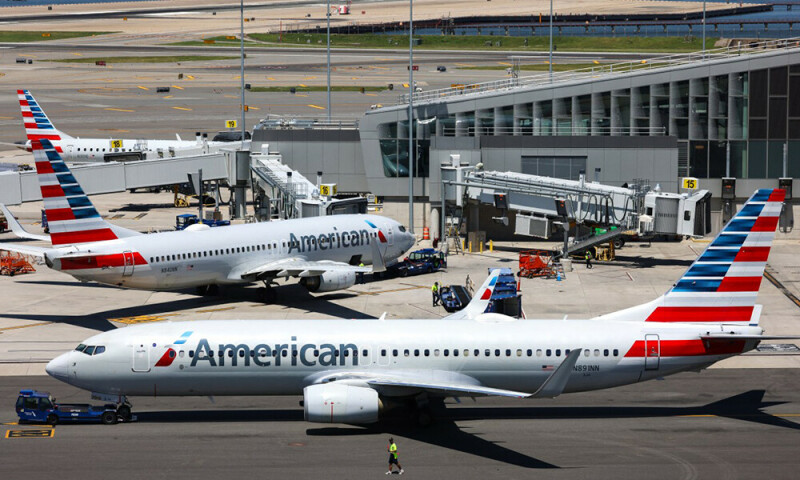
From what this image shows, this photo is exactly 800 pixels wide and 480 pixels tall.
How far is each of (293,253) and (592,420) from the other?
93.5 ft

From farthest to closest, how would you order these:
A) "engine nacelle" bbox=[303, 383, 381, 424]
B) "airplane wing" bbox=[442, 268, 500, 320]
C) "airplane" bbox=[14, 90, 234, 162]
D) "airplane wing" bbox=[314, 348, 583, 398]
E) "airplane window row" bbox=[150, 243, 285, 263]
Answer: "airplane" bbox=[14, 90, 234, 162]
"airplane window row" bbox=[150, 243, 285, 263]
"airplane wing" bbox=[442, 268, 500, 320]
"engine nacelle" bbox=[303, 383, 381, 424]
"airplane wing" bbox=[314, 348, 583, 398]

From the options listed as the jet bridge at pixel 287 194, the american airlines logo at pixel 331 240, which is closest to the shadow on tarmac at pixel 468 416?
the american airlines logo at pixel 331 240

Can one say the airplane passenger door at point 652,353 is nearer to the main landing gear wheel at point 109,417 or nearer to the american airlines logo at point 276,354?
the american airlines logo at point 276,354

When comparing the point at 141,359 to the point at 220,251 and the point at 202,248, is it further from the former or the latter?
the point at 220,251

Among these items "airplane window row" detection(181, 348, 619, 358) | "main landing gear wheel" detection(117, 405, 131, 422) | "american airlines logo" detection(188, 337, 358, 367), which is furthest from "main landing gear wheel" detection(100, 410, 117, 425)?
"airplane window row" detection(181, 348, 619, 358)

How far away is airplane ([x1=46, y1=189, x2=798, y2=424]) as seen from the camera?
4069cm

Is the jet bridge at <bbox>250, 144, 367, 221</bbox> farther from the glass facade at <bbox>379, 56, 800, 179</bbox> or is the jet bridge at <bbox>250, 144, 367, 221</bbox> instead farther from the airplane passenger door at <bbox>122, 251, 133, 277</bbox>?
the airplane passenger door at <bbox>122, 251, 133, 277</bbox>

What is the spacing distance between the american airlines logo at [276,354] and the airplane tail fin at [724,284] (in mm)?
11744

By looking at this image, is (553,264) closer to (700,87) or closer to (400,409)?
(700,87)

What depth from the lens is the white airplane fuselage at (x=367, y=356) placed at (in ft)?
133

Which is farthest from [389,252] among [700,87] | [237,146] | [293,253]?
[237,146]

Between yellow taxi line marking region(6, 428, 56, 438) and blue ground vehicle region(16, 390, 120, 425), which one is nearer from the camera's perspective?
yellow taxi line marking region(6, 428, 56, 438)

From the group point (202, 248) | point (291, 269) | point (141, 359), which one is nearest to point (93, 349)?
point (141, 359)

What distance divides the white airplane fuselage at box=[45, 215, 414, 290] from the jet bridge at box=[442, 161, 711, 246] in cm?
1161
